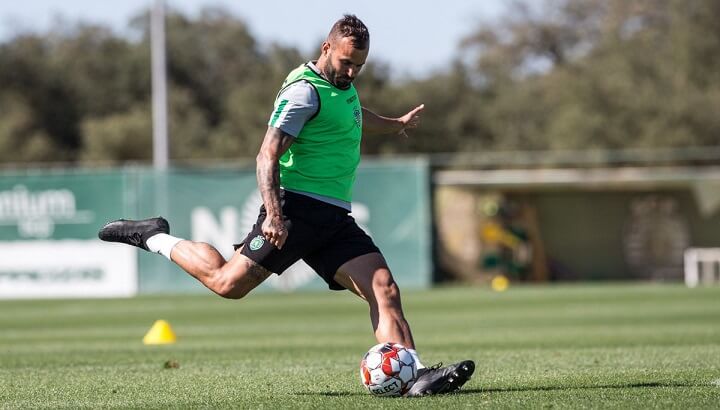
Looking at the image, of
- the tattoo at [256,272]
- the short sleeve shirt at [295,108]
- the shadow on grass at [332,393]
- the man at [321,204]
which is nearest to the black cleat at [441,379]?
the man at [321,204]

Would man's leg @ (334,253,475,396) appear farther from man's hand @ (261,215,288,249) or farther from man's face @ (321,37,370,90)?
man's face @ (321,37,370,90)

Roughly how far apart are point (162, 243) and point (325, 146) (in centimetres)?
128

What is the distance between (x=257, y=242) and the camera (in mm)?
7547

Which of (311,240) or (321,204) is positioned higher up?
(321,204)

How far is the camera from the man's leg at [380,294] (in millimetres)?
7617

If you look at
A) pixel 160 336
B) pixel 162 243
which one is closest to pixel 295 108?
pixel 162 243

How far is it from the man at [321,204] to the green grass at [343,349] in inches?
22.6

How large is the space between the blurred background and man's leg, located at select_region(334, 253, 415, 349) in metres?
19.7

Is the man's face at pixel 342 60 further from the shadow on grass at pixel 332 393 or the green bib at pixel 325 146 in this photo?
the shadow on grass at pixel 332 393

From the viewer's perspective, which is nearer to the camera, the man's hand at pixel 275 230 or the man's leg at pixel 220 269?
the man's hand at pixel 275 230

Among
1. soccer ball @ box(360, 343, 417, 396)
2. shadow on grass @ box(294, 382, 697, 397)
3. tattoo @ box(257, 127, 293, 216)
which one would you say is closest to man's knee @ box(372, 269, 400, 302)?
soccer ball @ box(360, 343, 417, 396)

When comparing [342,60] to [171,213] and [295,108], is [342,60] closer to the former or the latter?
[295,108]

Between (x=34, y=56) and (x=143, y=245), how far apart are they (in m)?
46.7

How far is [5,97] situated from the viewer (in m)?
50.1
